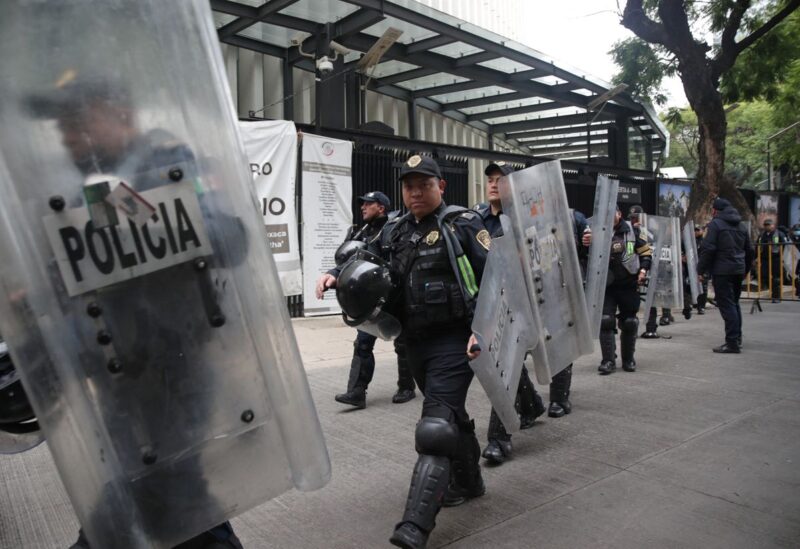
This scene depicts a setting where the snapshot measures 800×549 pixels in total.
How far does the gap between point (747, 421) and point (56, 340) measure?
15.5 ft

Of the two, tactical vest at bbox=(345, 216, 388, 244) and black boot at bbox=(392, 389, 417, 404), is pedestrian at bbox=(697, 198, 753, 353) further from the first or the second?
tactical vest at bbox=(345, 216, 388, 244)

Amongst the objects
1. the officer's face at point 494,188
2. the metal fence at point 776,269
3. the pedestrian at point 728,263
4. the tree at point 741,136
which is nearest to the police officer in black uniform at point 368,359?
the officer's face at point 494,188

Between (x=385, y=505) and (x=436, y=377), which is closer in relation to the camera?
(x=436, y=377)

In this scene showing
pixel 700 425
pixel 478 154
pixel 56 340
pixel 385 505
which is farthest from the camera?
pixel 478 154

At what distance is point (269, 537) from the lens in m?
2.96

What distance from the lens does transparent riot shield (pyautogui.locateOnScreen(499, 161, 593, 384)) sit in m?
3.79

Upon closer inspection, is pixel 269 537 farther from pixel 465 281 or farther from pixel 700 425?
pixel 700 425

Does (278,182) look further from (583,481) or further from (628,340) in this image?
(583,481)

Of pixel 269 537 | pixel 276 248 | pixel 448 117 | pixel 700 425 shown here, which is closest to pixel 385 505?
pixel 269 537

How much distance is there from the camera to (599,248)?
5.08 metres

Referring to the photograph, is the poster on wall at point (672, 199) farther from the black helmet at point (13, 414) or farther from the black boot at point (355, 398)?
the black helmet at point (13, 414)

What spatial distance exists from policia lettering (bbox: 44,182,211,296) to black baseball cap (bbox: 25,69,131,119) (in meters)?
0.21

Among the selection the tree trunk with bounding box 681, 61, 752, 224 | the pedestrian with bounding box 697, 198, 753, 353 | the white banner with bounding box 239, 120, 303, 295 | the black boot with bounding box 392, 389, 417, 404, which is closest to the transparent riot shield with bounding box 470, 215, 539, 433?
the black boot with bounding box 392, 389, 417, 404

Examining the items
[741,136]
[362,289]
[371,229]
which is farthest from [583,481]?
[741,136]
